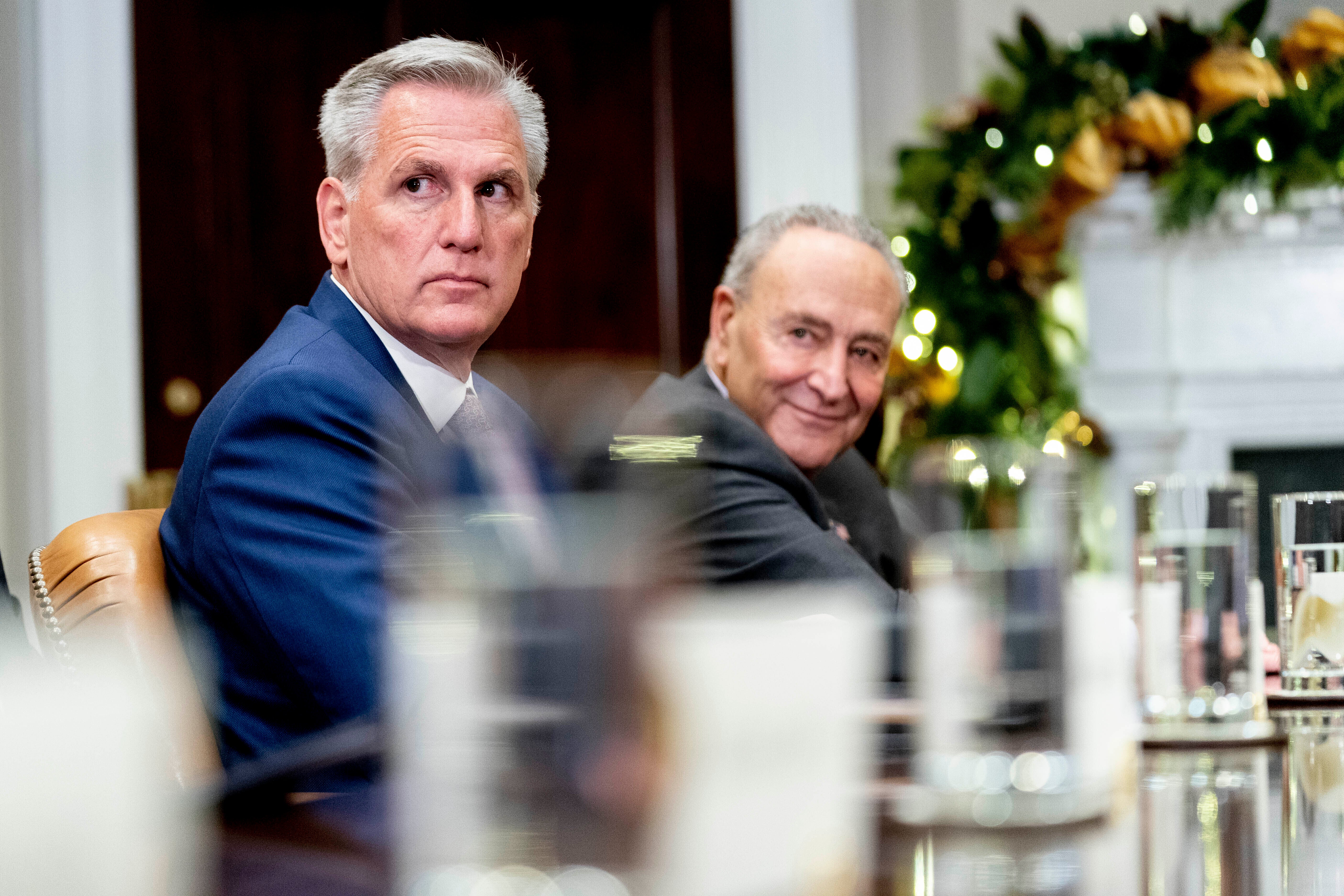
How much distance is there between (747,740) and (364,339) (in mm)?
904

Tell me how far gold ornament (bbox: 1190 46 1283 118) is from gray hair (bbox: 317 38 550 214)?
1922 millimetres

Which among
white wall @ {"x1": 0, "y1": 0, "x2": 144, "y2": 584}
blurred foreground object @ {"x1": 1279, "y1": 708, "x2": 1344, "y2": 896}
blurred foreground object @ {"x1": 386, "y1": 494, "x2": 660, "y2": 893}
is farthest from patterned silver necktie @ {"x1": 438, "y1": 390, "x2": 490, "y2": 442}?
white wall @ {"x1": 0, "y1": 0, "x2": 144, "y2": 584}

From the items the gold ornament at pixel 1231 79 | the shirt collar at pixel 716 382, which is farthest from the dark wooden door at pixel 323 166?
the shirt collar at pixel 716 382

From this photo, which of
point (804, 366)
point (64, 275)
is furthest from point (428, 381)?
point (64, 275)

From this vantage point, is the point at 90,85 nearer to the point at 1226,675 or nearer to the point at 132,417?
the point at 132,417

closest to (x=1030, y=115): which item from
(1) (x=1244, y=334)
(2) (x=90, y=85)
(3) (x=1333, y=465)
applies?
(1) (x=1244, y=334)

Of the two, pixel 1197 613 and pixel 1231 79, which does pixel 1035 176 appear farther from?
pixel 1197 613

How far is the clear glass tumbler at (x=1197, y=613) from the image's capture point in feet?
2.65

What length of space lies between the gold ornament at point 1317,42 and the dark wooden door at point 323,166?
49.7 inches

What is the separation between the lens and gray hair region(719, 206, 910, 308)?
64.2 inches

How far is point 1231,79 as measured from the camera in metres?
2.77

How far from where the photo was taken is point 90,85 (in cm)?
291

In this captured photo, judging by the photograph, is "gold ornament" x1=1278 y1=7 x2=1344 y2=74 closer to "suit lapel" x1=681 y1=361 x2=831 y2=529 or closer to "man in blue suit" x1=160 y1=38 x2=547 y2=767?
"suit lapel" x1=681 y1=361 x2=831 y2=529

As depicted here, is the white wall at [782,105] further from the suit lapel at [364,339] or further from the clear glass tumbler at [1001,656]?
the clear glass tumbler at [1001,656]
